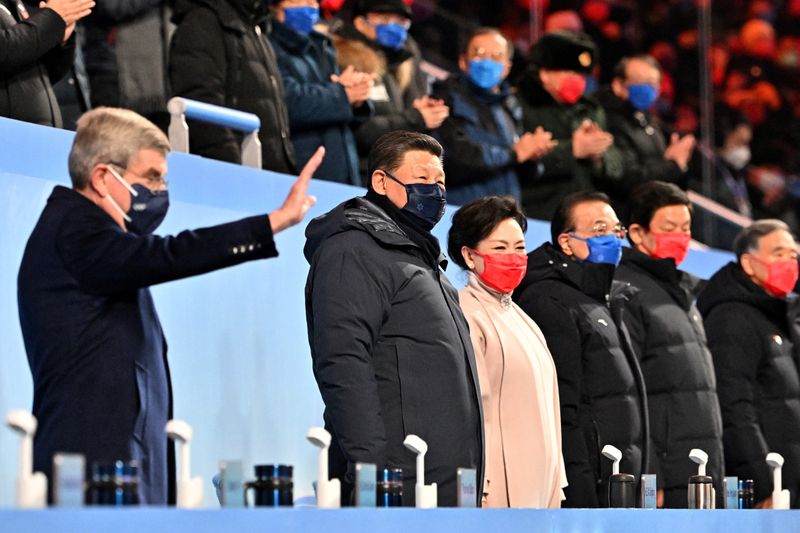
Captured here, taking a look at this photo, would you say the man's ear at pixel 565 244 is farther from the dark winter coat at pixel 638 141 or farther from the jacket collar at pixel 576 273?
the dark winter coat at pixel 638 141

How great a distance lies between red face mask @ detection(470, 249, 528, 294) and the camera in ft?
14.0

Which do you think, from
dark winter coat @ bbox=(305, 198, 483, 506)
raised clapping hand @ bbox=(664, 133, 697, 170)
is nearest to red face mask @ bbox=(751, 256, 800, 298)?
raised clapping hand @ bbox=(664, 133, 697, 170)

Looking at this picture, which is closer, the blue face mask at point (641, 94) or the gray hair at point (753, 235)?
the gray hair at point (753, 235)

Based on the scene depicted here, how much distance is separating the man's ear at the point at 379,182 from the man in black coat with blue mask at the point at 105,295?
825 mm

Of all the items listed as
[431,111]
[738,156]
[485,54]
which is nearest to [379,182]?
[431,111]

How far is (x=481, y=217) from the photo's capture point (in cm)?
432

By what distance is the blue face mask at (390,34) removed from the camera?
19.9 ft

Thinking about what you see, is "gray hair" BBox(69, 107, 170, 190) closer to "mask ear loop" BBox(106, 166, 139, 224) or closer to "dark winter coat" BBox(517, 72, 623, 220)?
"mask ear loop" BBox(106, 166, 139, 224)

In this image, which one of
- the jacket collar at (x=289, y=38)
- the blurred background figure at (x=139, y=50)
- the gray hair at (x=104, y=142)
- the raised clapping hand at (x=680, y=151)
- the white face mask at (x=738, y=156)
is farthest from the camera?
the white face mask at (x=738, y=156)

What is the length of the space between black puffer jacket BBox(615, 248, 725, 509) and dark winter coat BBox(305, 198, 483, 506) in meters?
1.25

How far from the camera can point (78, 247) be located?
3045mm

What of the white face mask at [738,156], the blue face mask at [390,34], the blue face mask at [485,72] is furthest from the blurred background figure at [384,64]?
the white face mask at [738,156]

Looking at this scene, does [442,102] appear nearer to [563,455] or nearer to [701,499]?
[563,455]

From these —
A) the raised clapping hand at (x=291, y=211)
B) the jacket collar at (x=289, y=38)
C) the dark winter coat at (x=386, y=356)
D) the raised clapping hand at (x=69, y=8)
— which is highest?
the jacket collar at (x=289, y=38)
